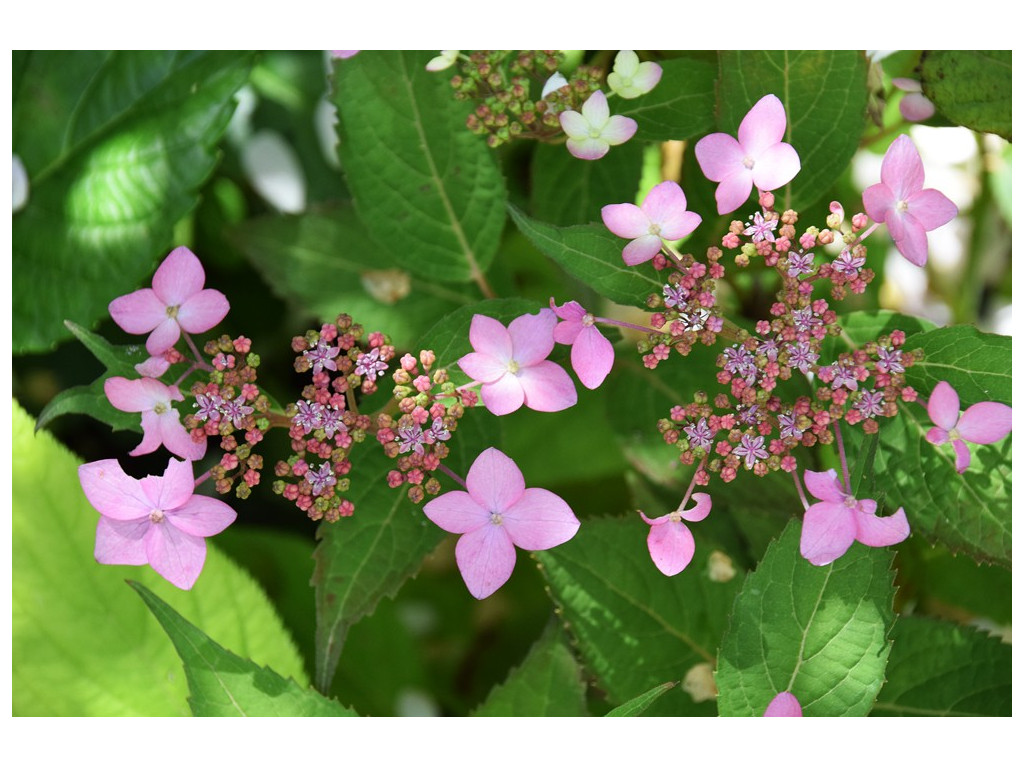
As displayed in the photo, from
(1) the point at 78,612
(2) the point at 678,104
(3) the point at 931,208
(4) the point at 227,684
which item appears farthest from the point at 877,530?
(1) the point at 78,612

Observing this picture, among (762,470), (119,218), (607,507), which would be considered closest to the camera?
(762,470)

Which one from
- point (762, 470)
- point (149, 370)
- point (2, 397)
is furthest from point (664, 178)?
point (2, 397)

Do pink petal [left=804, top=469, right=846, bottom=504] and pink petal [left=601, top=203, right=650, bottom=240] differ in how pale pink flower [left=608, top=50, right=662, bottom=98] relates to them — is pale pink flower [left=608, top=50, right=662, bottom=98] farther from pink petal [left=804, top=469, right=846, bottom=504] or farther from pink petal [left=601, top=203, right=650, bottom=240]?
pink petal [left=804, top=469, right=846, bottom=504]

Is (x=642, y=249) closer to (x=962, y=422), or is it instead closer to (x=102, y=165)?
(x=962, y=422)

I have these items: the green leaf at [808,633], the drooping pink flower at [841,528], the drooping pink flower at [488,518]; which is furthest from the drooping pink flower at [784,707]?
the drooping pink flower at [488,518]

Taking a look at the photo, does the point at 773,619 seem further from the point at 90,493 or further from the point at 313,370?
the point at 90,493

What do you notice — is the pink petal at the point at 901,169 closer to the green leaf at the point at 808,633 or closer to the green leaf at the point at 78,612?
the green leaf at the point at 808,633
